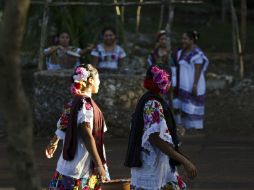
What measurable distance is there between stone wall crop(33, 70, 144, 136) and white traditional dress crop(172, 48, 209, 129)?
767 millimetres

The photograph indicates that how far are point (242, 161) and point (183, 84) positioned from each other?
97.4 inches

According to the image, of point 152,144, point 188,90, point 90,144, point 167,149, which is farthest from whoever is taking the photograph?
point 188,90

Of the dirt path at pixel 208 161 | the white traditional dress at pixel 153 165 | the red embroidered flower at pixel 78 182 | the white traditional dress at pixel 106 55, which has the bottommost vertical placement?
the dirt path at pixel 208 161

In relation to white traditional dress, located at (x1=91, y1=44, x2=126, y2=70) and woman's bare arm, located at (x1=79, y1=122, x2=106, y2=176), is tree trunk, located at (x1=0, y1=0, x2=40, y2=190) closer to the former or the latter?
woman's bare arm, located at (x1=79, y1=122, x2=106, y2=176)

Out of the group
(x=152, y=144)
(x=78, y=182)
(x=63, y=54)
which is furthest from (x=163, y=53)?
(x=152, y=144)

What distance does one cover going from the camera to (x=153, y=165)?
6320 mm

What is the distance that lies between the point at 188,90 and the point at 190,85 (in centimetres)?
10

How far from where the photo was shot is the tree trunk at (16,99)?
4.00 metres

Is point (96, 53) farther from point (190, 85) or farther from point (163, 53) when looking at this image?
point (190, 85)

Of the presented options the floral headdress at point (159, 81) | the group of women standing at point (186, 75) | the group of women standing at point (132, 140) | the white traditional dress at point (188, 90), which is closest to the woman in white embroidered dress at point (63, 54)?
the group of women standing at point (186, 75)

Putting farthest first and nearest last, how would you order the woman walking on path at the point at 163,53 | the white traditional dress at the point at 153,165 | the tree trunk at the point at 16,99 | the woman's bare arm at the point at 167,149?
the woman walking on path at the point at 163,53 → the white traditional dress at the point at 153,165 → the woman's bare arm at the point at 167,149 → the tree trunk at the point at 16,99

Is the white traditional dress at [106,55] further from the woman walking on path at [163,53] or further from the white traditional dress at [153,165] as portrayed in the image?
the white traditional dress at [153,165]

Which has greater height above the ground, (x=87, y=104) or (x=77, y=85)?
(x=77, y=85)

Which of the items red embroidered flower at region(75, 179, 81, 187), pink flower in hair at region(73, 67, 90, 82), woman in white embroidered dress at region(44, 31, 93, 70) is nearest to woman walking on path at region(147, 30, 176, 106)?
woman in white embroidered dress at region(44, 31, 93, 70)
